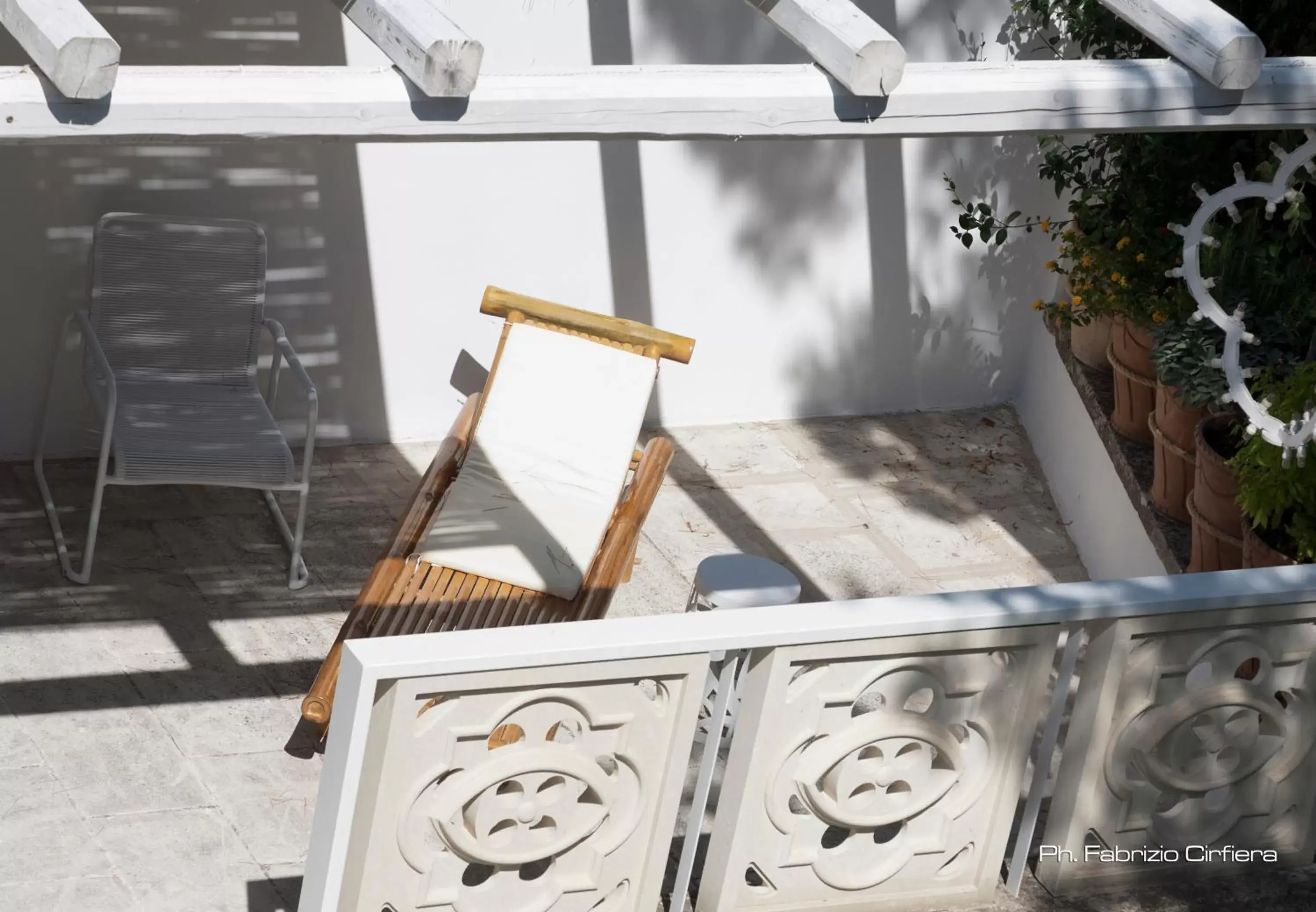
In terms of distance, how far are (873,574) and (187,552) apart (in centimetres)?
245

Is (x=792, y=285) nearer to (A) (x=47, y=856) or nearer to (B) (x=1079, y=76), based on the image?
(B) (x=1079, y=76)

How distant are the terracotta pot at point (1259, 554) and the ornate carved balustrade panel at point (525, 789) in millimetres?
2500

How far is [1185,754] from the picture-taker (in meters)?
3.19

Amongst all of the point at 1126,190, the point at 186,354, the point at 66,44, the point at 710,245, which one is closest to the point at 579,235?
the point at 710,245

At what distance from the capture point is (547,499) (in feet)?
17.5

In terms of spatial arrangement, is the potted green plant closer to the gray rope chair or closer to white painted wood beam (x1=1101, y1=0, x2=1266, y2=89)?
white painted wood beam (x1=1101, y1=0, x2=1266, y2=89)

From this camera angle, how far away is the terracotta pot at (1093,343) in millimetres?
6535

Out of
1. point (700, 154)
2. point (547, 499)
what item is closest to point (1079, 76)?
point (547, 499)

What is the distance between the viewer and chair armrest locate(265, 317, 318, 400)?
17.6 ft

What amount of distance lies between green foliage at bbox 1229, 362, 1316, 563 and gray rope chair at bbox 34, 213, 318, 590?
288cm

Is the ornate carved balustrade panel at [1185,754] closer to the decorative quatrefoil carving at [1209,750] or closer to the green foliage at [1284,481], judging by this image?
the decorative quatrefoil carving at [1209,750]

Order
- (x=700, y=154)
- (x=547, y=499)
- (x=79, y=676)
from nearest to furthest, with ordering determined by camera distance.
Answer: (x=79, y=676) < (x=547, y=499) < (x=700, y=154)

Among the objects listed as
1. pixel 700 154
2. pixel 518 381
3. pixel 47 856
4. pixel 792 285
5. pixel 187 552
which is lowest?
pixel 47 856

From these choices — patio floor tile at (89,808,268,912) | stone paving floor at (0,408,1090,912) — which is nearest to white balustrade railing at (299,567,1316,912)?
stone paving floor at (0,408,1090,912)
